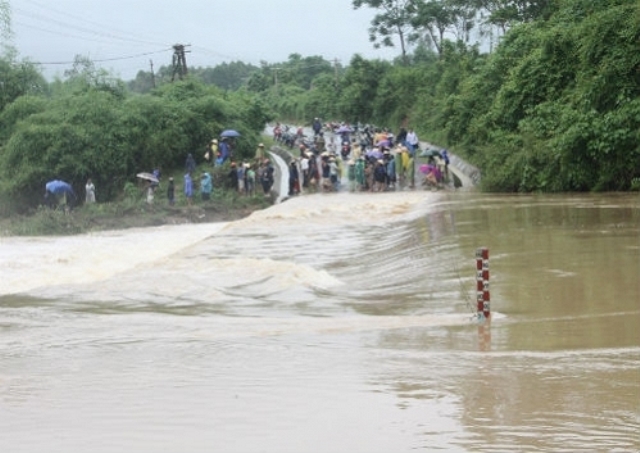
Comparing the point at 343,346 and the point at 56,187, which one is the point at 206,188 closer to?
the point at 56,187

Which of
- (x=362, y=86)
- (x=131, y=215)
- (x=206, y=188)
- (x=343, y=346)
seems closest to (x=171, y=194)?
(x=206, y=188)

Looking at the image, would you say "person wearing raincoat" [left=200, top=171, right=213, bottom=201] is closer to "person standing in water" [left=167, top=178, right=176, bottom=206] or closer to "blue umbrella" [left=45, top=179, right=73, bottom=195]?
"person standing in water" [left=167, top=178, right=176, bottom=206]

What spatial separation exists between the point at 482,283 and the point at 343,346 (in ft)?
6.46

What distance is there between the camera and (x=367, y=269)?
63.9ft

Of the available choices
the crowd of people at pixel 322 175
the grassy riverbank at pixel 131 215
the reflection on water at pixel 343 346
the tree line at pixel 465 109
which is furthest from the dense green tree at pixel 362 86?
the reflection on water at pixel 343 346

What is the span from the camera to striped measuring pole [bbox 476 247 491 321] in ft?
39.6

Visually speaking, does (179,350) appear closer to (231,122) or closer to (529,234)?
(529,234)

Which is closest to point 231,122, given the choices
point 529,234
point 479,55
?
point 479,55

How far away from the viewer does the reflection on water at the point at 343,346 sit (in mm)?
7840

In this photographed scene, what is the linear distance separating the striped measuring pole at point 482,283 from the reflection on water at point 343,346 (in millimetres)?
212

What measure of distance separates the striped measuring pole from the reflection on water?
0.70ft

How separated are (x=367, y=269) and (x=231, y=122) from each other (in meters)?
27.5

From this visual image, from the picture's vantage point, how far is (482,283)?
40.5 feet

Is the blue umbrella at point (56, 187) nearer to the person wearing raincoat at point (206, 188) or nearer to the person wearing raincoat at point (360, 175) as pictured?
the person wearing raincoat at point (206, 188)
